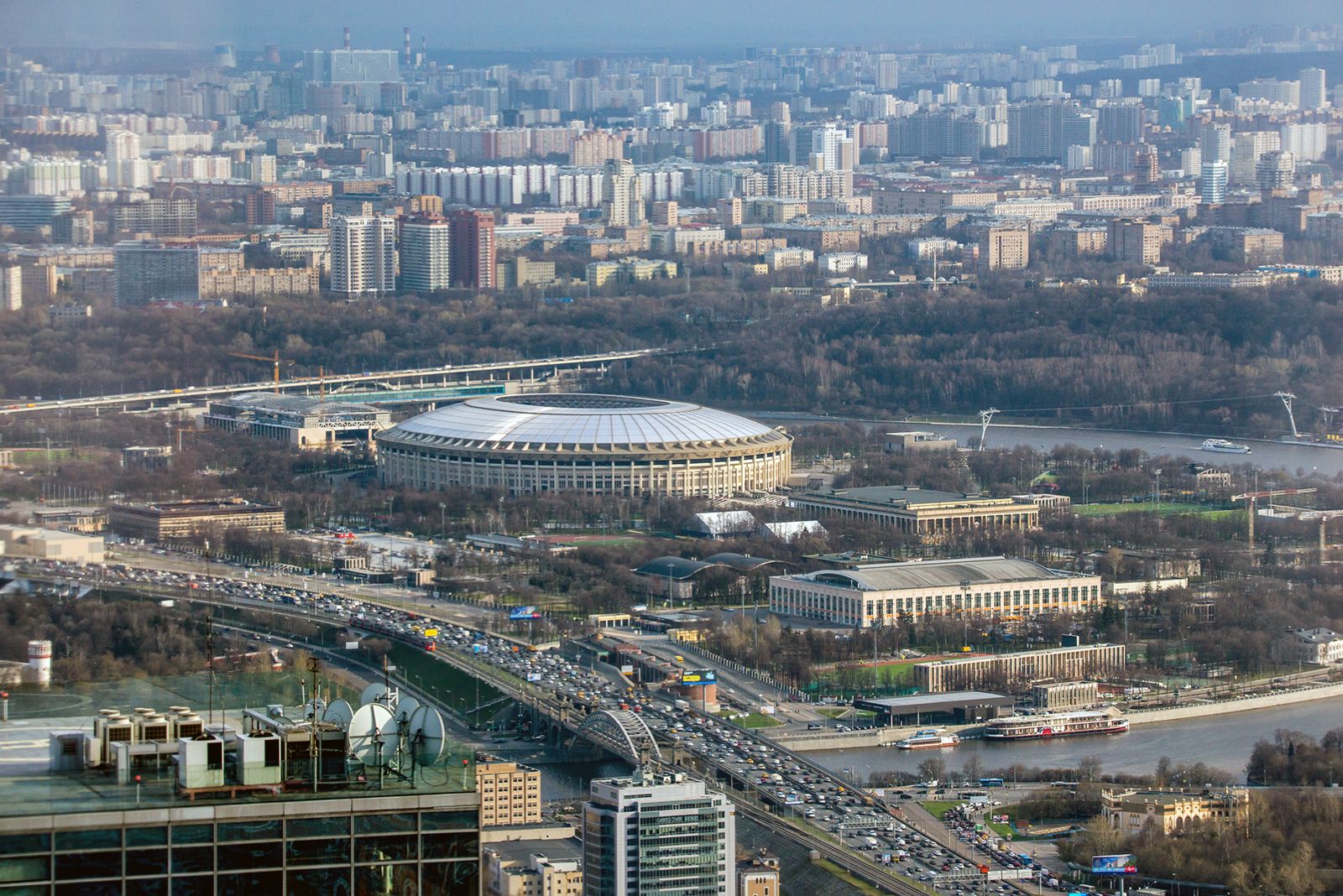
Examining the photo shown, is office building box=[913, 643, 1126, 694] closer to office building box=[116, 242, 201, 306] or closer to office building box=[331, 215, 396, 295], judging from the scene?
office building box=[116, 242, 201, 306]

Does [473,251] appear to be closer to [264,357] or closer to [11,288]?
[264,357]

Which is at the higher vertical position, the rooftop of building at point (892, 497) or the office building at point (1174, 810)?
the office building at point (1174, 810)

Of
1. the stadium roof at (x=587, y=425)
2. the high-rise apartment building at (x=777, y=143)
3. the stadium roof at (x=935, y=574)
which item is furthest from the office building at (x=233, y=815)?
the high-rise apartment building at (x=777, y=143)

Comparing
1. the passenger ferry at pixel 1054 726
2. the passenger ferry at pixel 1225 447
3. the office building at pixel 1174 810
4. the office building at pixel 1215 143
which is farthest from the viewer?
the office building at pixel 1215 143

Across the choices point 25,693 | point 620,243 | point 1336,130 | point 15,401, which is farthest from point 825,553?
point 1336,130

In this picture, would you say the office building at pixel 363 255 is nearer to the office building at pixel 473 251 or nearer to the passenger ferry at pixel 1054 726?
the office building at pixel 473 251

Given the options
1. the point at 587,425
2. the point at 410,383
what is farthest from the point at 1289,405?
Answer: the point at 410,383
